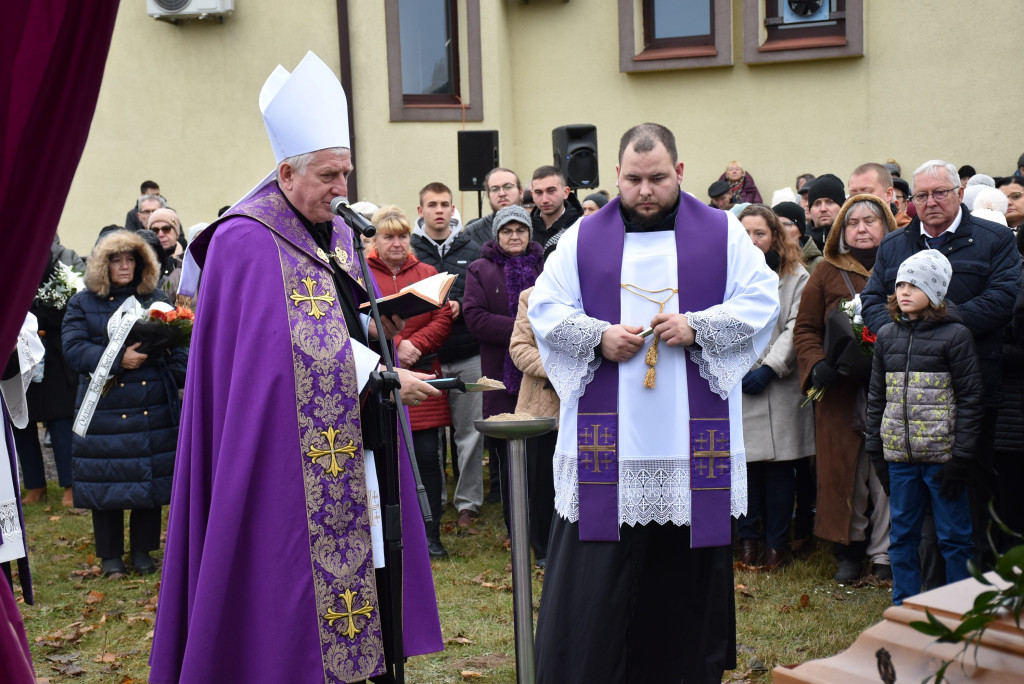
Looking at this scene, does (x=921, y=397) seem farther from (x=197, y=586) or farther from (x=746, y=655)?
(x=197, y=586)

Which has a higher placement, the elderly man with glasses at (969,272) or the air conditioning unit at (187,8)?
the air conditioning unit at (187,8)

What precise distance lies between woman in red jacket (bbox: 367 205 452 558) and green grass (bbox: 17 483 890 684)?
1.74ft

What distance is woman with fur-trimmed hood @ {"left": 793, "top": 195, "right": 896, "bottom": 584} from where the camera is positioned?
6.73m

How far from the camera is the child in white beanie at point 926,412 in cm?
546

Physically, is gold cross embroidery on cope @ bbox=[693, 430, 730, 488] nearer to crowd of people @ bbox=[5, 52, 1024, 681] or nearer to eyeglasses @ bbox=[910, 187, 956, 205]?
crowd of people @ bbox=[5, 52, 1024, 681]

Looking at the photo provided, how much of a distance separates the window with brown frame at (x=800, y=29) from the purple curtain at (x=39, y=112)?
1247 centimetres

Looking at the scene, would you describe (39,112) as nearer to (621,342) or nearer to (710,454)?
(621,342)

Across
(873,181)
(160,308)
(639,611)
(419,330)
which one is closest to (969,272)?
(873,181)

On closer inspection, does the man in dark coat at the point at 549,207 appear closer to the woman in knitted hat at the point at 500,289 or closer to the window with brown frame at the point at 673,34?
the woman in knitted hat at the point at 500,289

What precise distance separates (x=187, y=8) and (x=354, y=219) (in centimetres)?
1156

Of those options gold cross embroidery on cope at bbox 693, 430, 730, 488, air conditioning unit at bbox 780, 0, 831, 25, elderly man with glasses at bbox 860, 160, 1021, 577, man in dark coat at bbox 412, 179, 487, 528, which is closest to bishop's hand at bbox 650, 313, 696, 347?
gold cross embroidery on cope at bbox 693, 430, 730, 488

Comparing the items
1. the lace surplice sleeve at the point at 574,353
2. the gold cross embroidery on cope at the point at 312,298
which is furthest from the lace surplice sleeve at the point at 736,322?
the gold cross embroidery on cope at the point at 312,298

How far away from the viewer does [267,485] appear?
394 centimetres

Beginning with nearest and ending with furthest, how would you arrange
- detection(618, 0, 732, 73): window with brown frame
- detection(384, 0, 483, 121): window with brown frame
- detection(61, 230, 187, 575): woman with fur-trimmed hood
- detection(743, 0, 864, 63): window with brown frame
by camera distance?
detection(61, 230, 187, 575): woman with fur-trimmed hood
detection(743, 0, 864, 63): window with brown frame
detection(618, 0, 732, 73): window with brown frame
detection(384, 0, 483, 121): window with brown frame
